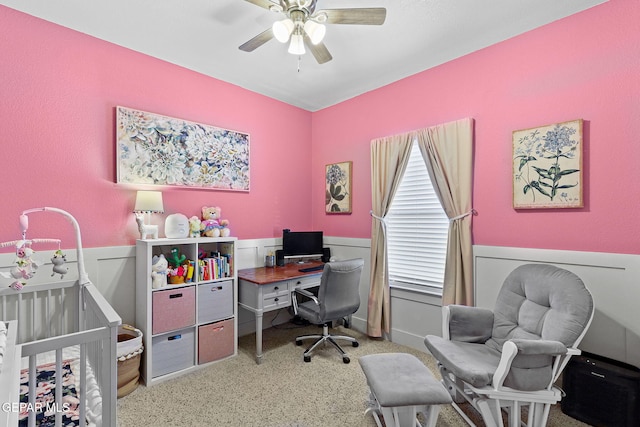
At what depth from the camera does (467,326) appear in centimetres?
221

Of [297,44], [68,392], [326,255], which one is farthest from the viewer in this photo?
[326,255]

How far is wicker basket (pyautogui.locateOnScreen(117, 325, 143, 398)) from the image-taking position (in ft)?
7.18

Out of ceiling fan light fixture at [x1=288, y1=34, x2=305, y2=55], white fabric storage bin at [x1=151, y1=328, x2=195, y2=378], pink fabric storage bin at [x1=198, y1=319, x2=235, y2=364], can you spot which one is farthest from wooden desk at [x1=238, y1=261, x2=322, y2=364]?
ceiling fan light fixture at [x1=288, y1=34, x2=305, y2=55]

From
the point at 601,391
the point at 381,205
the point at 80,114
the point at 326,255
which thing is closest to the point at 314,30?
the point at 381,205

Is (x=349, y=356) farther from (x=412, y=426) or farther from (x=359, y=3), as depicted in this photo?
(x=359, y=3)

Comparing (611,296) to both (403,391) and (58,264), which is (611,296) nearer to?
(403,391)

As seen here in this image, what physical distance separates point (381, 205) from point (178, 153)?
2.14m

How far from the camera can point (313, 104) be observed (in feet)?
13.0

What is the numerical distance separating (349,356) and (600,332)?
1915 millimetres

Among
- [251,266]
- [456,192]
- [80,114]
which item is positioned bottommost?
[251,266]

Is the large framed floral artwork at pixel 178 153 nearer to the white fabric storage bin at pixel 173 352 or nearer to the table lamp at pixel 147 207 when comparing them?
the table lamp at pixel 147 207

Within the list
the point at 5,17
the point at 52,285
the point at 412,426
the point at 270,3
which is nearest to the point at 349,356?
the point at 412,426

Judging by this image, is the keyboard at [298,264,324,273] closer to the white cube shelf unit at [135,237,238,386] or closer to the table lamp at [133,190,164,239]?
the white cube shelf unit at [135,237,238,386]

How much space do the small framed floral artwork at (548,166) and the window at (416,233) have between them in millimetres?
712
